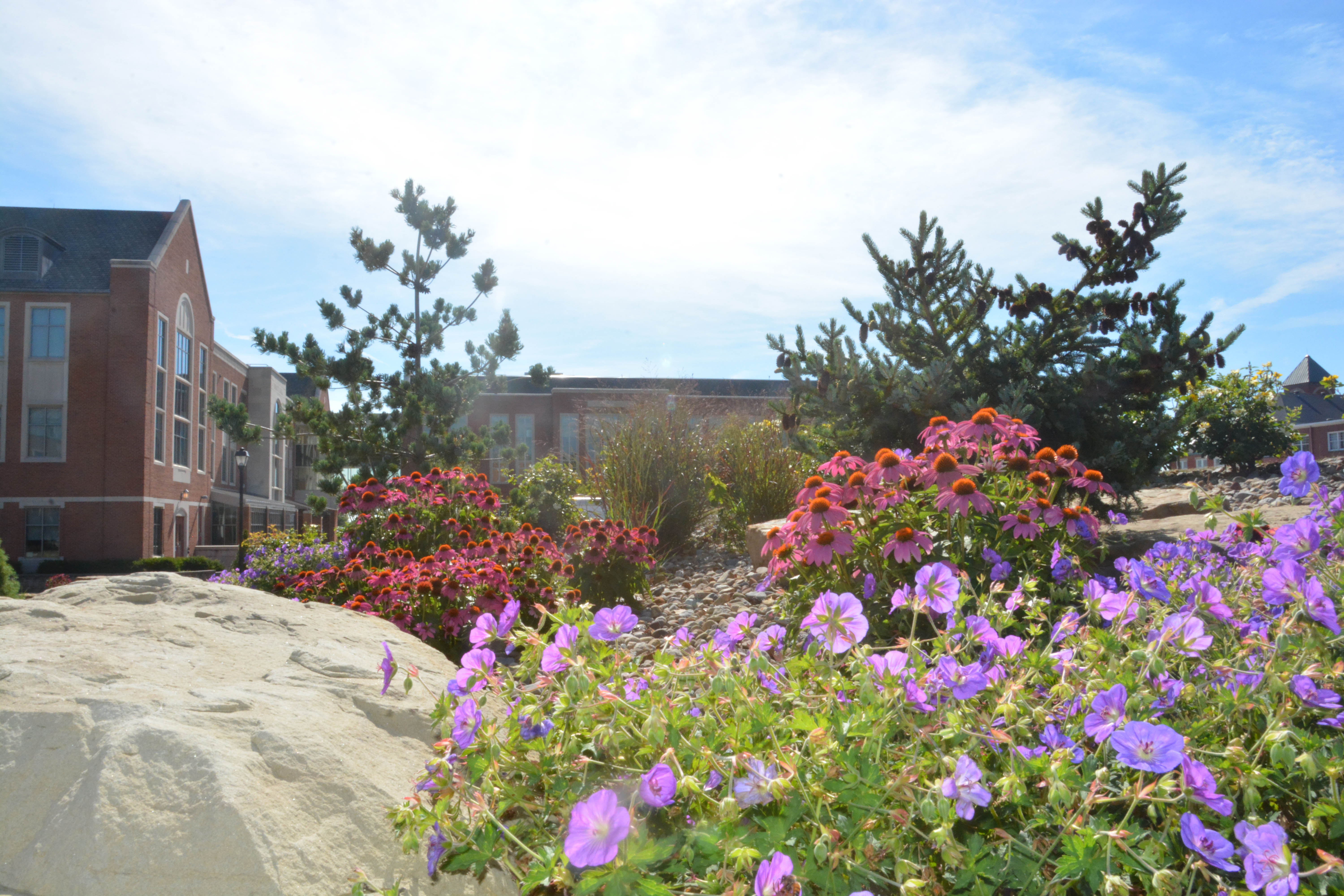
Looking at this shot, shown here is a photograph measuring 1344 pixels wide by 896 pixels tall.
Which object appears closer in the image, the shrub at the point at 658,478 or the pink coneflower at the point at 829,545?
the pink coneflower at the point at 829,545

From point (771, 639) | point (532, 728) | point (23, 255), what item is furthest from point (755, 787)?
point (23, 255)

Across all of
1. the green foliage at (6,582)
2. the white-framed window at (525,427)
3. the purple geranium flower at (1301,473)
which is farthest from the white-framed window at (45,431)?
the purple geranium flower at (1301,473)

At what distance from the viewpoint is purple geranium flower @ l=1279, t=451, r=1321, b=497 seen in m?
1.87

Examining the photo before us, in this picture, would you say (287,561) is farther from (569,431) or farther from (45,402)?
(569,431)

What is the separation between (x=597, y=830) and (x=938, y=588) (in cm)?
74


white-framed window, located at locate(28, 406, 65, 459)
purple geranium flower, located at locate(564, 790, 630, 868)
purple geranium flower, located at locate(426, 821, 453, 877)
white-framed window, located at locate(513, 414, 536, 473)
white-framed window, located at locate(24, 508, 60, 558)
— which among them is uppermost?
white-framed window, located at locate(513, 414, 536, 473)

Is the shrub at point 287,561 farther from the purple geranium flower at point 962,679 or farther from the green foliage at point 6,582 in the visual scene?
the purple geranium flower at point 962,679

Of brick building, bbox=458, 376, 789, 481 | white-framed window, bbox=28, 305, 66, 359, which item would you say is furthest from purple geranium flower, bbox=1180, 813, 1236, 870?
white-framed window, bbox=28, 305, 66, 359

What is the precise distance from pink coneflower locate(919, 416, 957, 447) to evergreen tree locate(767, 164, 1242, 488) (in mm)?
904

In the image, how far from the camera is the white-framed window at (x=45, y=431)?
76.5 feet

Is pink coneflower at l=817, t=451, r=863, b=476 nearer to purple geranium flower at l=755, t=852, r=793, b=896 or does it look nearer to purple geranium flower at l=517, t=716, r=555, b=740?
purple geranium flower at l=517, t=716, r=555, b=740

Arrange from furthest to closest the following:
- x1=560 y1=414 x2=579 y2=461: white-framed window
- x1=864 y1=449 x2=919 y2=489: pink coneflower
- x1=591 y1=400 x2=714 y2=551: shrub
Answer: x1=560 y1=414 x2=579 y2=461: white-framed window < x1=591 y1=400 x2=714 y2=551: shrub < x1=864 y1=449 x2=919 y2=489: pink coneflower

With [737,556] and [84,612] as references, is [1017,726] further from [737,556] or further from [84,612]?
[737,556]

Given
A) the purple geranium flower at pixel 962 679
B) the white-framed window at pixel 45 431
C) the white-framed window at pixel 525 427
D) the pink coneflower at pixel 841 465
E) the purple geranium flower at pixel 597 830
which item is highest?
the white-framed window at pixel 525 427
